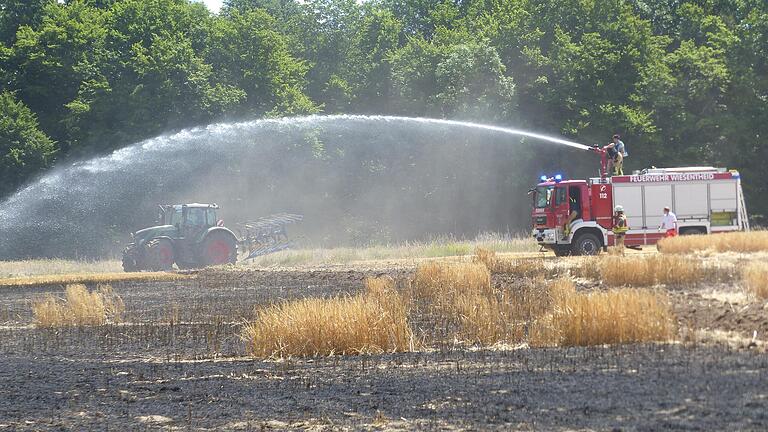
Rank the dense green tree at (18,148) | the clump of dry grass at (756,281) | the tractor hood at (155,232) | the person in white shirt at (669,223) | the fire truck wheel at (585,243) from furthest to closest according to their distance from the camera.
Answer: the dense green tree at (18,148) → the tractor hood at (155,232) → the fire truck wheel at (585,243) → the person in white shirt at (669,223) → the clump of dry grass at (756,281)

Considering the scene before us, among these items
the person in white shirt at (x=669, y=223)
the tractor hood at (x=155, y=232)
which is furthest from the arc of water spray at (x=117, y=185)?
the person in white shirt at (x=669, y=223)

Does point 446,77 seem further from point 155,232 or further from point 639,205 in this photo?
point 639,205

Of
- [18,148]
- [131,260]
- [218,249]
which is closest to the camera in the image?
[131,260]

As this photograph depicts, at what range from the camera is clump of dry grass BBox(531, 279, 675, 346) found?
16.9m

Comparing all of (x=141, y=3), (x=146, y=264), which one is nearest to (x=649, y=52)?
(x=141, y=3)

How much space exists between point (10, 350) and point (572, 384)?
1114cm

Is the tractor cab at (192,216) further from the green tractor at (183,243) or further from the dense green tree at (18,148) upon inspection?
the dense green tree at (18,148)

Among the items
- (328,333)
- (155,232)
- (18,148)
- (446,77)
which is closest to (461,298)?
(328,333)

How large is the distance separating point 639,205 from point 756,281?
19.4 metres

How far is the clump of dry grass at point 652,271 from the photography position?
80.4 ft

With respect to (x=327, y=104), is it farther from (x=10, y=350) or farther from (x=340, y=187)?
(x=10, y=350)

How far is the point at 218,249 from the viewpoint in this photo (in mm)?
44250

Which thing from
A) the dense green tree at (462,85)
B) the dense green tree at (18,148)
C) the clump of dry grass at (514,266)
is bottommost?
the clump of dry grass at (514,266)

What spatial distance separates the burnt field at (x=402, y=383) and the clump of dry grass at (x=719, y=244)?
8.70 metres
